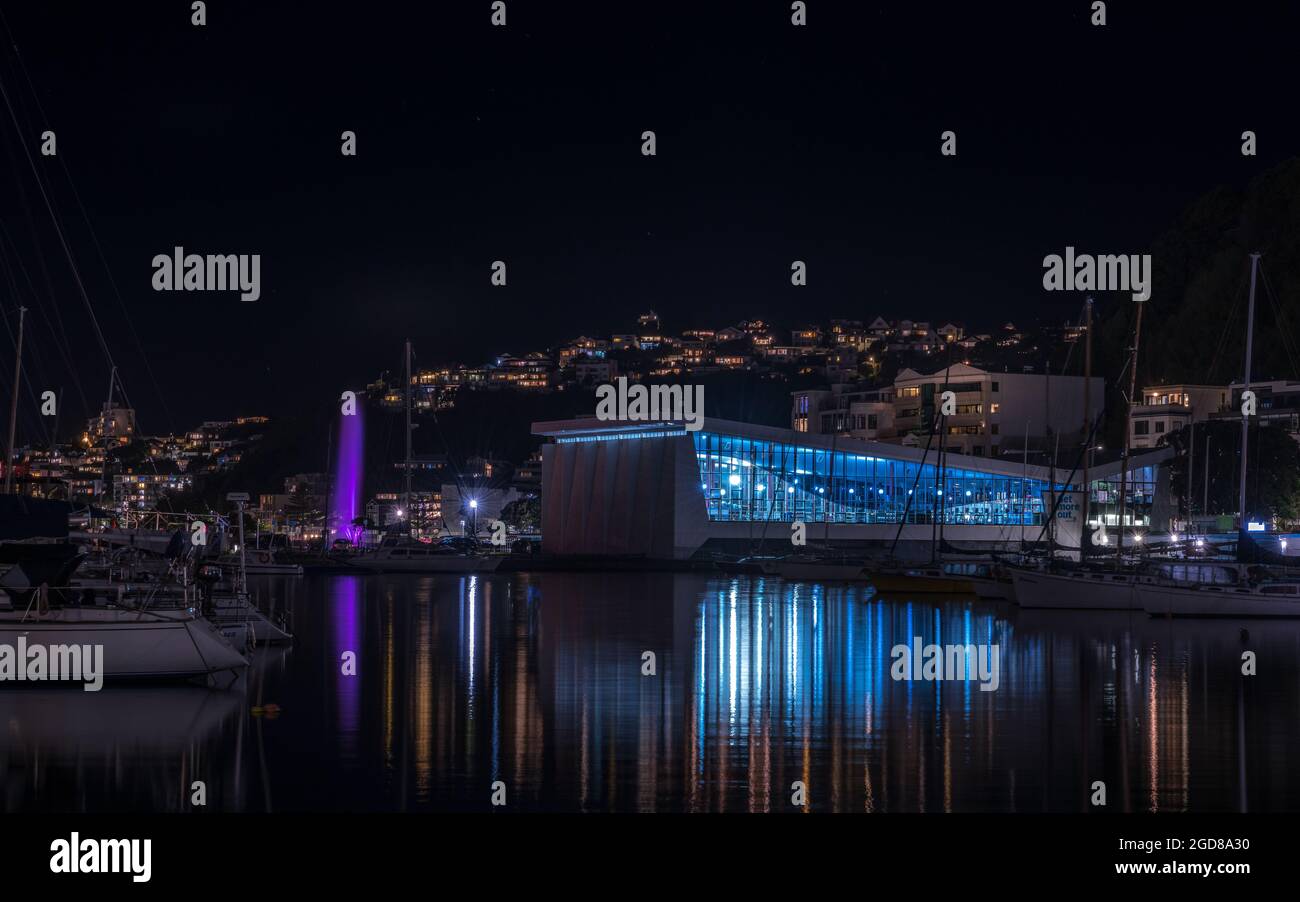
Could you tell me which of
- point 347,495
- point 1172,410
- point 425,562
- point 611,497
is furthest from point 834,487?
point 347,495

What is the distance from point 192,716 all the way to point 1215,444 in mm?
73637

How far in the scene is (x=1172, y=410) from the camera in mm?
106438

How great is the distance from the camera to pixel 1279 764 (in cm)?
1644

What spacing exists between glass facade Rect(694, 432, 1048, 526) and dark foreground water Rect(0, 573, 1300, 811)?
169 ft

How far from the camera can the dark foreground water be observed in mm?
14523

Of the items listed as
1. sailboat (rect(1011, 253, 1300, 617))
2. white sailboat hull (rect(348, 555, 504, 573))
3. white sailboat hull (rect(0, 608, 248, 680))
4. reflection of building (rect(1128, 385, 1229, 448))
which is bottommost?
white sailboat hull (rect(348, 555, 504, 573))

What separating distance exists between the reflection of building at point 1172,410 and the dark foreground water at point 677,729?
251 ft

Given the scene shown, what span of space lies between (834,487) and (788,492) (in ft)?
9.08

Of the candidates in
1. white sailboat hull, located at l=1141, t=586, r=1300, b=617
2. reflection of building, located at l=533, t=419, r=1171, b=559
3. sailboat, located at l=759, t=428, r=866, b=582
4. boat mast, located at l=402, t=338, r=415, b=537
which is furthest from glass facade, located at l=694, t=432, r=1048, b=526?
white sailboat hull, located at l=1141, t=586, r=1300, b=617

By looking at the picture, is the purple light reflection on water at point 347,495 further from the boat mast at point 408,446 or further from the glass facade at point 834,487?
the glass facade at point 834,487

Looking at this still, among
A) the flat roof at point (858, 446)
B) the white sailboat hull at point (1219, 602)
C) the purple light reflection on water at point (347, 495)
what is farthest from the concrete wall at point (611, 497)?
the white sailboat hull at point (1219, 602)

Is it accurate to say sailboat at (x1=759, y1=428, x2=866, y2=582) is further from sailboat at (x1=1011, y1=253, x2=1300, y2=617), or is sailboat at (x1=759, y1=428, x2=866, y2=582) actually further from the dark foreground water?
the dark foreground water

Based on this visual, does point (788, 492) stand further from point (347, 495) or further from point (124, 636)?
point (124, 636)
